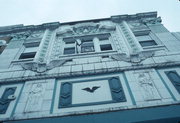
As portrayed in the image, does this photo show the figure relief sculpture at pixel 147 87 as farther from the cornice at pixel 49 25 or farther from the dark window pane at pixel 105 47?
the cornice at pixel 49 25

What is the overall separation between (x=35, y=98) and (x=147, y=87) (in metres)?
4.87

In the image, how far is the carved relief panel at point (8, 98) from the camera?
7.64 meters

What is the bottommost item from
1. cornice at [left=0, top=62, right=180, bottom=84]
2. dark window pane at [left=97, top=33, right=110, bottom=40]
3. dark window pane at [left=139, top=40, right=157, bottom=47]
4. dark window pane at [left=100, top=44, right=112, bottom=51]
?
cornice at [left=0, top=62, right=180, bottom=84]

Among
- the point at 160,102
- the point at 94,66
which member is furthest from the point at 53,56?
the point at 160,102

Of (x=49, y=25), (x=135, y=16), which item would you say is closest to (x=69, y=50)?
(x=49, y=25)

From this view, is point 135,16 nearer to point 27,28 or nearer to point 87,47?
point 87,47

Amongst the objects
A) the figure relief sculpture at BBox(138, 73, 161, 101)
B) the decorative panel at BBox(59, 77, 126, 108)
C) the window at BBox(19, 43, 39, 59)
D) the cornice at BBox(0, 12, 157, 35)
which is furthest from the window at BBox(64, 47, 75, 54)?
the figure relief sculpture at BBox(138, 73, 161, 101)

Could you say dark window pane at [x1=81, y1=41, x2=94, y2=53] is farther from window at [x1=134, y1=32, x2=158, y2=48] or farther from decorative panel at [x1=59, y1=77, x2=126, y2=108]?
decorative panel at [x1=59, y1=77, x2=126, y2=108]

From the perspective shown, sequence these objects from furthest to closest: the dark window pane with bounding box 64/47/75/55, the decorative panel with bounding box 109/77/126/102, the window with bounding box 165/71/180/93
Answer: the dark window pane with bounding box 64/47/75/55 < the window with bounding box 165/71/180/93 < the decorative panel with bounding box 109/77/126/102

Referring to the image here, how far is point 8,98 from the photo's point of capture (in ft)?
27.0

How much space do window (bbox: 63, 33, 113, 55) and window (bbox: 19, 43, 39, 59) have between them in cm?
207

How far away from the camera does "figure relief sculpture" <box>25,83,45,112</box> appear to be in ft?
25.0

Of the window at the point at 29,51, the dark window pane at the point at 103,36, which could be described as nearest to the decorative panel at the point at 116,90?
the dark window pane at the point at 103,36

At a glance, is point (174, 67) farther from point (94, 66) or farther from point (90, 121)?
point (90, 121)
